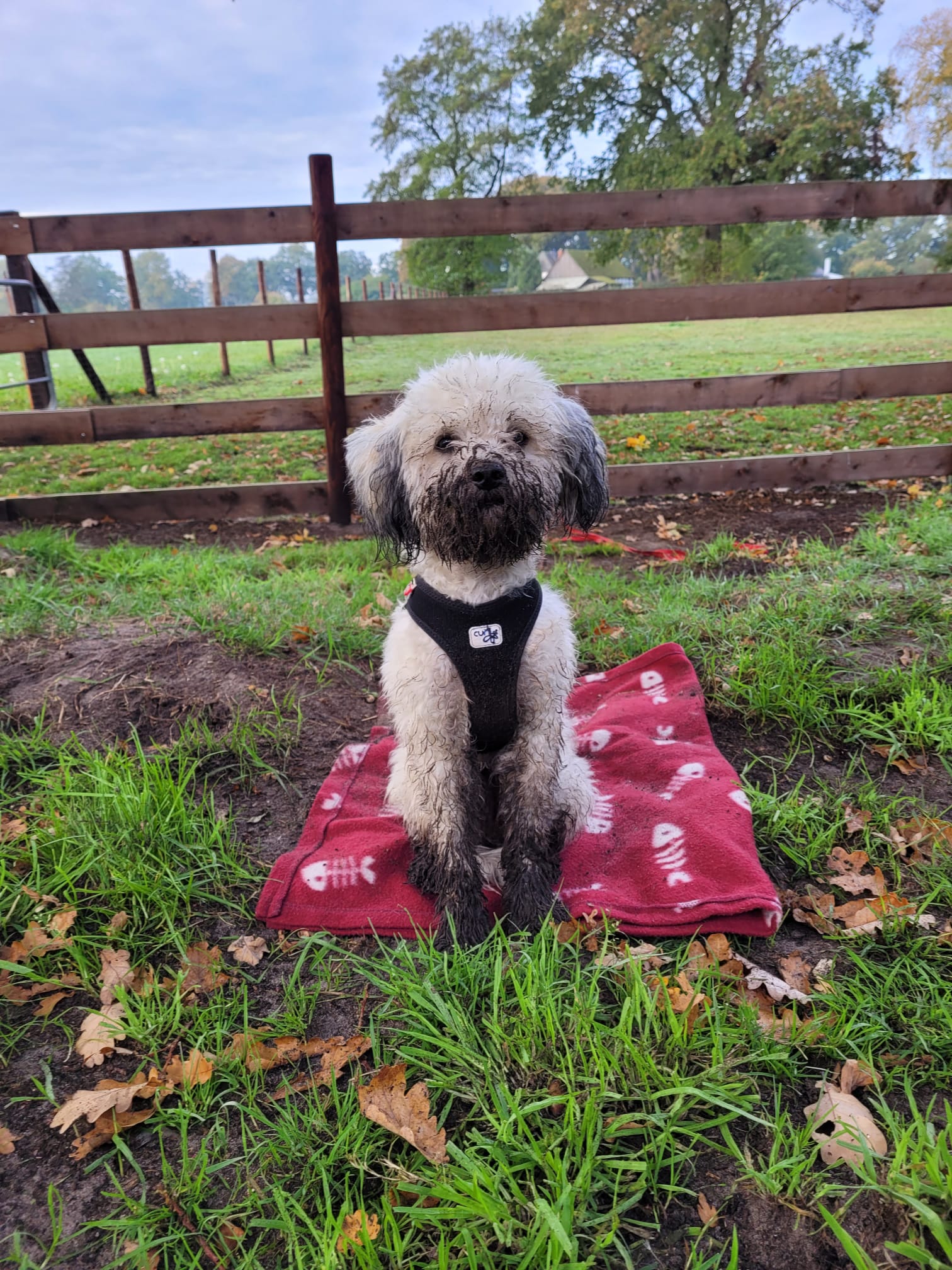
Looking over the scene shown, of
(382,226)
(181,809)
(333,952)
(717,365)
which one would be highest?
(382,226)

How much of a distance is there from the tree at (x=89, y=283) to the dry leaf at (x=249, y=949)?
75397 mm

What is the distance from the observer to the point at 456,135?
1216 inches

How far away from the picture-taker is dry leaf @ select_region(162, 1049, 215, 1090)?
189 cm

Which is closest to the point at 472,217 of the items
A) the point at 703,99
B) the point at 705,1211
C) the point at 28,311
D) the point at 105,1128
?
the point at 28,311

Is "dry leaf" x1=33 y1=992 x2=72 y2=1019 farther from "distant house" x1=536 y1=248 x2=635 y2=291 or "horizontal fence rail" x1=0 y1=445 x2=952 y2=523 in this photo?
"distant house" x1=536 y1=248 x2=635 y2=291

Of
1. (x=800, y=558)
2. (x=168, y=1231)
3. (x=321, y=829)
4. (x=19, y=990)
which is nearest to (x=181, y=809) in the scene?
(x=321, y=829)

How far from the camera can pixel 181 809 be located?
2.69 metres

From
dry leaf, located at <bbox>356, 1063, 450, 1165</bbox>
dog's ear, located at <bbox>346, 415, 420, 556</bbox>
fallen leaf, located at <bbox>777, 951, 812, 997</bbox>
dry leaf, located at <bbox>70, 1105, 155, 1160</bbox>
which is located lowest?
dry leaf, located at <bbox>70, 1105, 155, 1160</bbox>

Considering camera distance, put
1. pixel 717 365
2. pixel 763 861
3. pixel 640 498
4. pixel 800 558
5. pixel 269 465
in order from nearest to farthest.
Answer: pixel 763 861
pixel 800 558
pixel 640 498
pixel 269 465
pixel 717 365

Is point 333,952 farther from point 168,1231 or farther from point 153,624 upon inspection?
point 153,624

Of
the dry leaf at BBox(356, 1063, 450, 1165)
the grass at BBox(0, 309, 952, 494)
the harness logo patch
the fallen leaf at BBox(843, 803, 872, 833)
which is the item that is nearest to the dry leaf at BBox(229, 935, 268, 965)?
the dry leaf at BBox(356, 1063, 450, 1165)

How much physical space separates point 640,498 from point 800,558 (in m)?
1.94

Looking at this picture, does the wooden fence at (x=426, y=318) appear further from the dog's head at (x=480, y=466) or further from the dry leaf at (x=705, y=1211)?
the dry leaf at (x=705, y=1211)

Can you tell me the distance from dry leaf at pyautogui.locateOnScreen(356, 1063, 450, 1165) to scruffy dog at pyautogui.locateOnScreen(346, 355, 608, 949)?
493 millimetres
